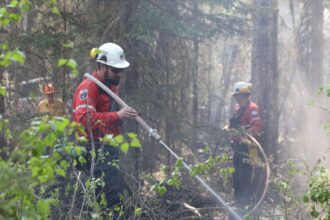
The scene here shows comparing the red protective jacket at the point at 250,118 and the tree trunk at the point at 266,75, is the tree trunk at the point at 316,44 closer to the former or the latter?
the tree trunk at the point at 266,75

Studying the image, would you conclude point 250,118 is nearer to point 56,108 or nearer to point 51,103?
point 56,108

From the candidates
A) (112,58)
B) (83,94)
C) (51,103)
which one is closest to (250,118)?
(51,103)

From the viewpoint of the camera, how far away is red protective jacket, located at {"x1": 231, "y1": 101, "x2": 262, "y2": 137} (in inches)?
388

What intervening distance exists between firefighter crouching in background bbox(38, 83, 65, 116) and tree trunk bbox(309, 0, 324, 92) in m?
9.76

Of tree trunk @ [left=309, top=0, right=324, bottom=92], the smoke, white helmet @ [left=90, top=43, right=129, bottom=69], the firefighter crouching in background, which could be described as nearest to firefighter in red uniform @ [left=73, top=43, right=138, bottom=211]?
white helmet @ [left=90, top=43, right=129, bottom=69]

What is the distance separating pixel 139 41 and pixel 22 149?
6223 millimetres

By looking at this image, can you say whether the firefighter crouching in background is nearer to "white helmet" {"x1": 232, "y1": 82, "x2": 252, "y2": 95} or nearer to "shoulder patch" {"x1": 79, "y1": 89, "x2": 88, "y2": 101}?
"shoulder patch" {"x1": 79, "y1": 89, "x2": 88, "y2": 101}

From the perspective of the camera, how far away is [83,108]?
21.3 feet

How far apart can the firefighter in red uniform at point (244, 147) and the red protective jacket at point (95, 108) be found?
3.46 m

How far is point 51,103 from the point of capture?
Result: 9859 millimetres

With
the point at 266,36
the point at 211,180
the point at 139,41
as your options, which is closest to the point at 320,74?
the point at 266,36

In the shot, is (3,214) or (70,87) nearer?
(3,214)

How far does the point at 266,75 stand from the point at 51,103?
443 centimetres

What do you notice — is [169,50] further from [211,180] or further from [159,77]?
[211,180]
